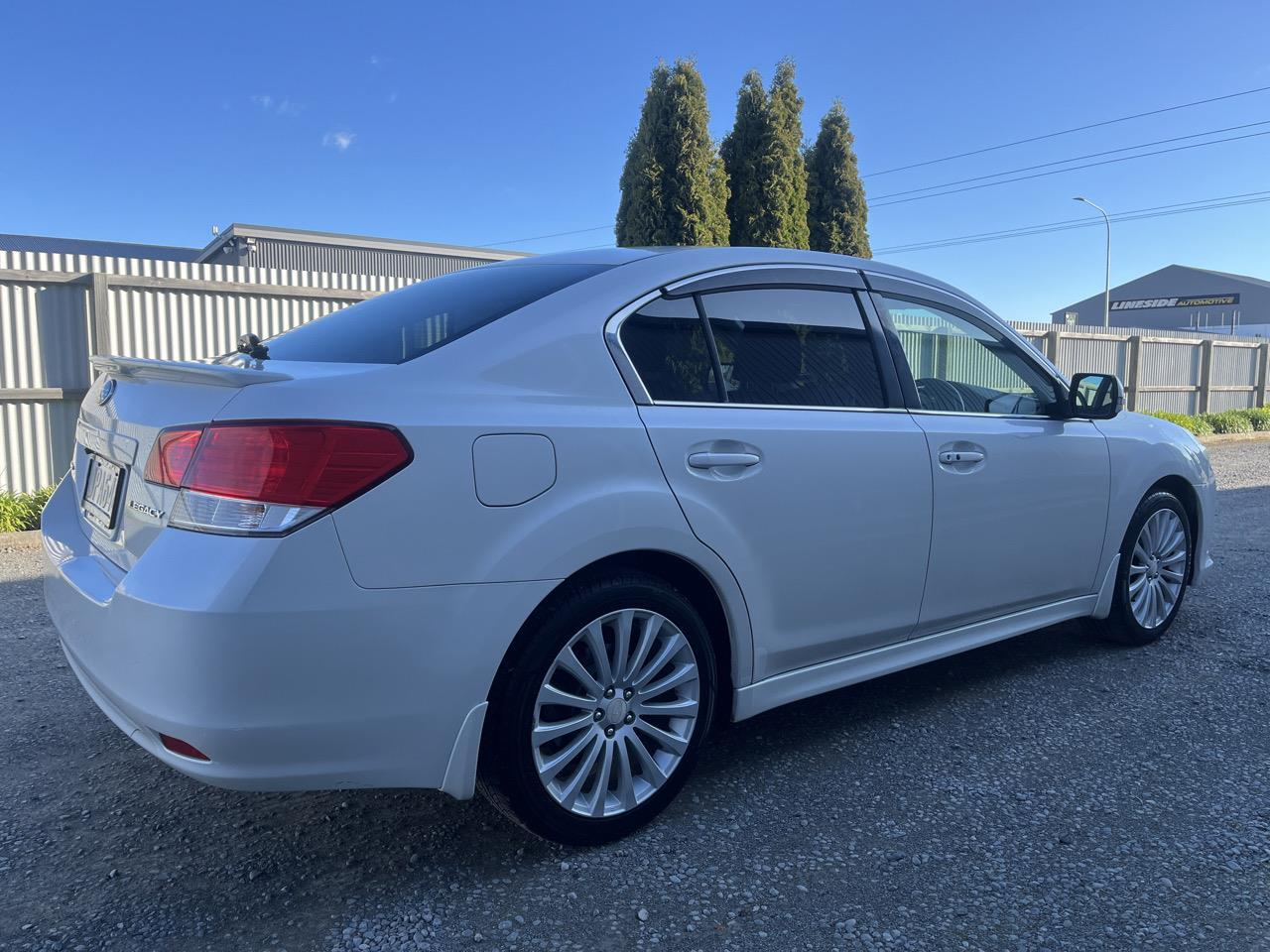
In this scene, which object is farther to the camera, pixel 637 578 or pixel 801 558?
pixel 801 558

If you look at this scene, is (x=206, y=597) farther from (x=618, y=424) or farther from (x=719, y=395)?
(x=719, y=395)

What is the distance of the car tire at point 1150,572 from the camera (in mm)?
4262

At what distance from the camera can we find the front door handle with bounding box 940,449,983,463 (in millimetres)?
3301

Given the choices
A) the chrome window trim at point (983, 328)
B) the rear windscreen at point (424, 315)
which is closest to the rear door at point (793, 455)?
the chrome window trim at point (983, 328)

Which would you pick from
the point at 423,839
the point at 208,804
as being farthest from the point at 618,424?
the point at 208,804

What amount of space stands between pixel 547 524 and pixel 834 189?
14086 mm

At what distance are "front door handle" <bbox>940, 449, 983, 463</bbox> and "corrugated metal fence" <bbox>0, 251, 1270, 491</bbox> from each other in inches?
310

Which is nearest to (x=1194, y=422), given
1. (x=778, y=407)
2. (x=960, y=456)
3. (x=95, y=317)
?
(x=960, y=456)

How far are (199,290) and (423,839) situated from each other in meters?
8.03

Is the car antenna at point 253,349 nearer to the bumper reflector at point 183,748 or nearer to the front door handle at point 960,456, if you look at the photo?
the bumper reflector at point 183,748

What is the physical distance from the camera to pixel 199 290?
9.27 metres

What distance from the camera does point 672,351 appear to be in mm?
2752

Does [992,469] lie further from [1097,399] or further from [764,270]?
[764,270]

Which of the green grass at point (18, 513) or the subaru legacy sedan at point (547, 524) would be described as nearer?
the subaru legacy sedan at point (547, 524)
